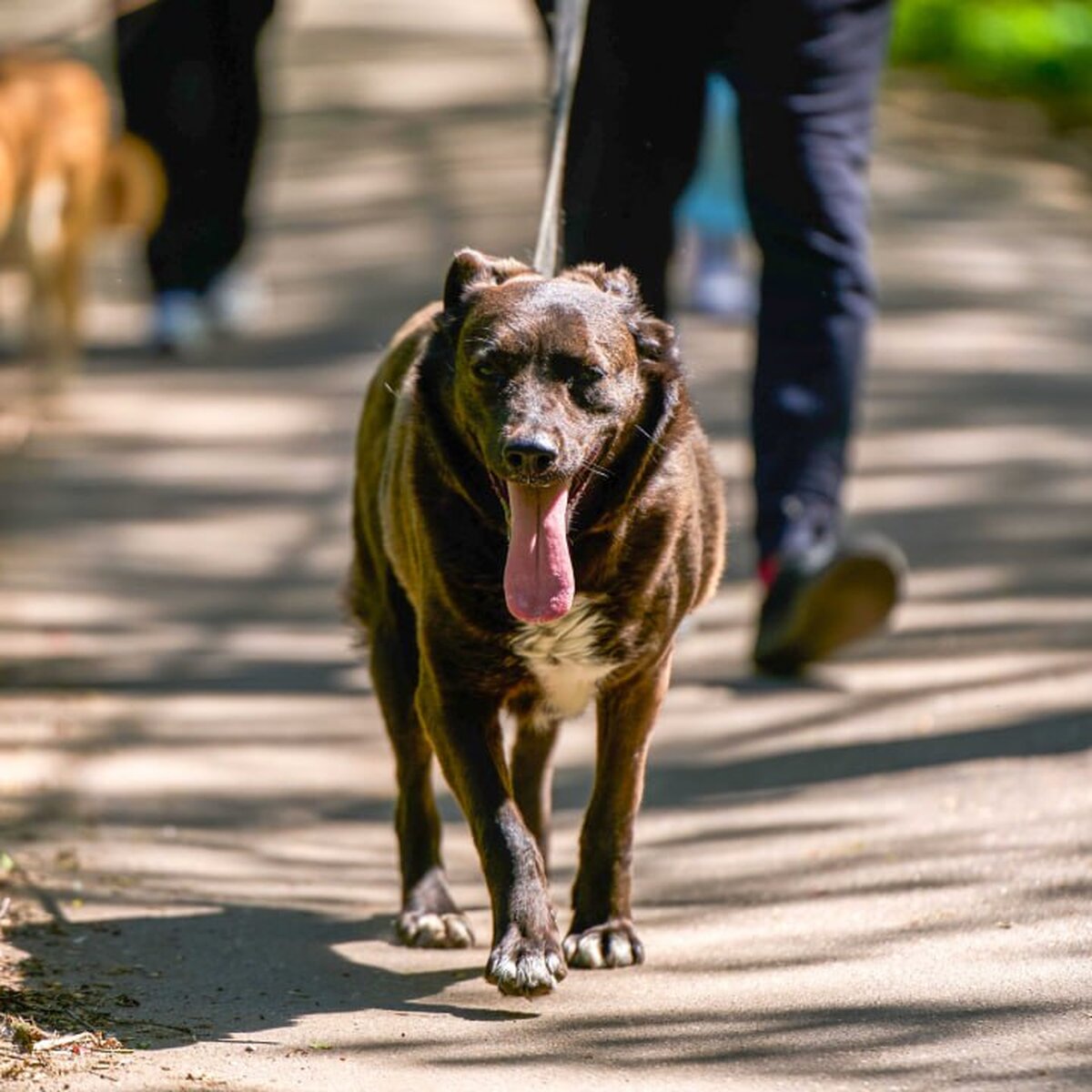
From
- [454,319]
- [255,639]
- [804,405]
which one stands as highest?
[454,319]

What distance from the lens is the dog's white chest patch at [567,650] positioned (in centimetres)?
385

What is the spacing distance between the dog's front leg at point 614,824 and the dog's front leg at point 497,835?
0.16 meters

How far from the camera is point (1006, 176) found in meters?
12.5

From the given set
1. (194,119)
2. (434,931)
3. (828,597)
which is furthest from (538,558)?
(194,119)

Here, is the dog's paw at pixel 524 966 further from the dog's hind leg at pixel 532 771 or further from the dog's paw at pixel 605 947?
the dog's hind leg at pixel 532 771

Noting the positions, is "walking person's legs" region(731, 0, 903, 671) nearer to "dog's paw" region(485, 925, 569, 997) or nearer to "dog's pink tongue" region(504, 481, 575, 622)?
"dog's pink tongue" region(504, 481, 575, 622)

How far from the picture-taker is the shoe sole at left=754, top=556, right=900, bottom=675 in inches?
220

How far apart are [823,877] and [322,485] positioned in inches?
155

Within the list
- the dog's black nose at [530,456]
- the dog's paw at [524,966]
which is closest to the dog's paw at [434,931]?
the dog's paw at [524,966]

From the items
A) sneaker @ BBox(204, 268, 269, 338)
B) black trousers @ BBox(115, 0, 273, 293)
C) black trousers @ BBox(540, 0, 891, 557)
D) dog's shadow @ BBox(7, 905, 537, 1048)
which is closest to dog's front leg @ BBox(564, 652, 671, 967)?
dog's shadow @ BBox(7, 905, 537, 1048)

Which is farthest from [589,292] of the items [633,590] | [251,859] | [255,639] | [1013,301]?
[1013,301]

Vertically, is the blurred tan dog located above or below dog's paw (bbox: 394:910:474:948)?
above

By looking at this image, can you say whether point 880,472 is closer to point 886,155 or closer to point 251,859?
point 251,859

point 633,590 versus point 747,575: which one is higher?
point 633,590
